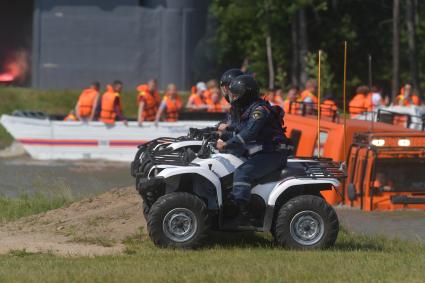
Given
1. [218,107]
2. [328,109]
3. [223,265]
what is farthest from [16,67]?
[223,265]

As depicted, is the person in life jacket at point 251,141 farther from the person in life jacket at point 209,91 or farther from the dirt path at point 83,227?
the person in life jacket at point 209,91

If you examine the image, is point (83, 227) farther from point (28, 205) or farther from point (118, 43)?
point (118, 43)

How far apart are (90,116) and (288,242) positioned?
15.1 metres

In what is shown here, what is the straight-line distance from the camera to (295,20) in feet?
123

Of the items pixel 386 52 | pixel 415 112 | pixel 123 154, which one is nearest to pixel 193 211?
pixel 415 112

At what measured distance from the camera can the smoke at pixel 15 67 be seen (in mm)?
37500

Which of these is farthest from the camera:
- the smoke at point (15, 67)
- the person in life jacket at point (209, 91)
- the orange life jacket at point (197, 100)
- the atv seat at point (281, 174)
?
the smoke at point (15, 67)

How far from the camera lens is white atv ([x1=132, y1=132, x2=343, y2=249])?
440 inches

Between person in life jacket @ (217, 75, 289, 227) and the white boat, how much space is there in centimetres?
1396

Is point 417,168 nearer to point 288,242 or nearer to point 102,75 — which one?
point 288,242

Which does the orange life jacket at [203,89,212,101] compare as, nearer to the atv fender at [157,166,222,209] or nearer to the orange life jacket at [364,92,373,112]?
the orange life jacket at [364,92,373,112]

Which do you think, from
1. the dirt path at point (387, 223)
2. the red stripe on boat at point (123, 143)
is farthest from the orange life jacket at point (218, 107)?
the dirt path at point (387, 223)

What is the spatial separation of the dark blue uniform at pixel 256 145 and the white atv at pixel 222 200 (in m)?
0.14

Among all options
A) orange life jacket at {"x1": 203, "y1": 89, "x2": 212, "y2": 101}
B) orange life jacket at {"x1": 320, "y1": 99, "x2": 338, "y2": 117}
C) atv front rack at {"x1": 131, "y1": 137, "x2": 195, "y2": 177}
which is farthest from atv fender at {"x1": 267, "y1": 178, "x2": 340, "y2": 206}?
orange life jacket at {"x1": 203, "y1": 89, "x2": 212, "y2": 101}
